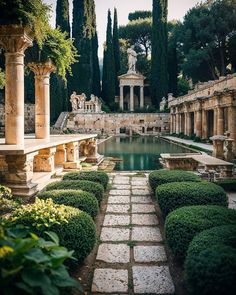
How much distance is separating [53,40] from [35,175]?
13.3 feet

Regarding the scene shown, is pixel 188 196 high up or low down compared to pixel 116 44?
down

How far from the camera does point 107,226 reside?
5570 mm

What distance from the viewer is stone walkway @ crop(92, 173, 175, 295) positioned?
356cm

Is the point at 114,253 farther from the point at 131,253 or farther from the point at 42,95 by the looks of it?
the point at 42,95

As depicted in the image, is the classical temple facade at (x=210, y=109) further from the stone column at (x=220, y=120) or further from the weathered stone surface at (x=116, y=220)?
the weathered stone surface at (x=116, y=220)

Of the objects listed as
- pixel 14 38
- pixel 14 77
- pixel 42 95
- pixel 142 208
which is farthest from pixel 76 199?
pixel 42 95

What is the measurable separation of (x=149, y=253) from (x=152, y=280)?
0.79 meters

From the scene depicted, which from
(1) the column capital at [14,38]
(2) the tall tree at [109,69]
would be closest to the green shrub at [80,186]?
(1) the column capital at [14,38]

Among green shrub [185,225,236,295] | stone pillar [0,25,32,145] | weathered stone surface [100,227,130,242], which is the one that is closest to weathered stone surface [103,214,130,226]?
weathered stone surface [100,227,130,242]

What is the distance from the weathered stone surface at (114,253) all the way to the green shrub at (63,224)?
426 mm

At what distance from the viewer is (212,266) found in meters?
2.76

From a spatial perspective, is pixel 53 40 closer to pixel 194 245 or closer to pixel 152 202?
pixel 152 202

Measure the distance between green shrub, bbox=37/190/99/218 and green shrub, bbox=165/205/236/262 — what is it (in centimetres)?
136

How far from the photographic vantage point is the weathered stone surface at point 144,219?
18.9 ft
